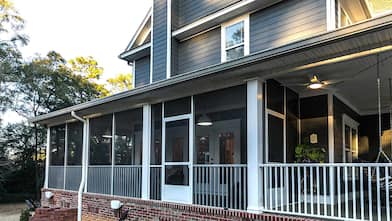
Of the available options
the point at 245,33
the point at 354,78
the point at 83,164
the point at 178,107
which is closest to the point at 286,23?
the point at 245,33

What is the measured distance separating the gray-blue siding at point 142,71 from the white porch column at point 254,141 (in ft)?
24.9

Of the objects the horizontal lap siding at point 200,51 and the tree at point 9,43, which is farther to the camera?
the tree at point 9,43

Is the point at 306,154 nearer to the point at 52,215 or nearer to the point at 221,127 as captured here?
the point at 221,127

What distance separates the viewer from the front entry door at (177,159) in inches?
289

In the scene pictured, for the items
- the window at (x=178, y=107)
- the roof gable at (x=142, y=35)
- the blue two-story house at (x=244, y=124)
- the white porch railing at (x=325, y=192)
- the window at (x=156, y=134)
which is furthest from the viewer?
the roof gable at (x=142, y=35)

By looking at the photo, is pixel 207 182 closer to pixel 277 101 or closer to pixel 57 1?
pixel 277 101

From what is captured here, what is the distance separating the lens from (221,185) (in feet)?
22.4

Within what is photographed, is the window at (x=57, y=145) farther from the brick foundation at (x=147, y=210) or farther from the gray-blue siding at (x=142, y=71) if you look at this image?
the gray-blue siding at (x=142, y=71)

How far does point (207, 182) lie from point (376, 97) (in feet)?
15.2

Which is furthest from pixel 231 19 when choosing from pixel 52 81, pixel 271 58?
pixel 52 81

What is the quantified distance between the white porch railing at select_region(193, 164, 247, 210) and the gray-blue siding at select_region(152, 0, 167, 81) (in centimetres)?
525

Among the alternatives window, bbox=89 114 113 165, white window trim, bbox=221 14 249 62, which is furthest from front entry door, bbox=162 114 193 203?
white window trim, bbox=221 14 249 62

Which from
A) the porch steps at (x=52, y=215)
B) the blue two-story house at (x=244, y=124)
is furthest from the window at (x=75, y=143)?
the porch steps at (x=52, y=215)

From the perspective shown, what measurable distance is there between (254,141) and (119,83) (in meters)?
26.4
